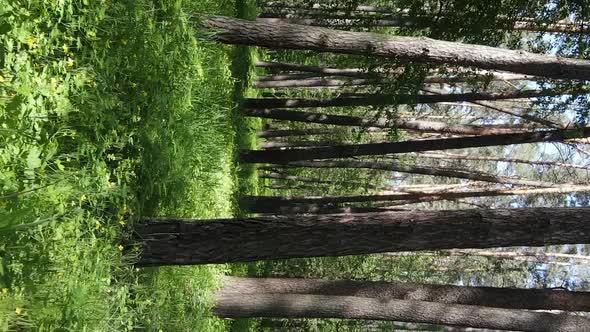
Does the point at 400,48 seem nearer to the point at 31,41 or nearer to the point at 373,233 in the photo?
the point at 373,233

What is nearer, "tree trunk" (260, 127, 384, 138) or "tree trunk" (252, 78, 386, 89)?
"tree trunk" (252, 78, 386, 89)

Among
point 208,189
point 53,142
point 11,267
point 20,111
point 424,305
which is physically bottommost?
point 424,305

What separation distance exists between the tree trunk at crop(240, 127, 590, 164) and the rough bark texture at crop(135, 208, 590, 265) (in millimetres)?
3933

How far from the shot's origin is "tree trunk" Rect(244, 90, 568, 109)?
8.68 metres

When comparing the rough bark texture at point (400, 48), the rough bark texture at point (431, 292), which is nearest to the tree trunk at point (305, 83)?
the rough bark texture at point (431, 292)

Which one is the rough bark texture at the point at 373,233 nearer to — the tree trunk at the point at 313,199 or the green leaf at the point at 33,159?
the green leaf at the point at 33,159

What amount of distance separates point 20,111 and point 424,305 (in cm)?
460

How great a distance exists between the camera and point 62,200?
479 centimetres

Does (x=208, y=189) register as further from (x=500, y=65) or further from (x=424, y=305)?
(x=500, y=65)

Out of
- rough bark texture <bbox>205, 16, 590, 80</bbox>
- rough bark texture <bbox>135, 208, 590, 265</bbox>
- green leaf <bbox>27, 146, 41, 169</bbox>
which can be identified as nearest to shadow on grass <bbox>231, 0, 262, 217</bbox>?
rough bark texture <bbox>205, 16, 590, 80</bbox>

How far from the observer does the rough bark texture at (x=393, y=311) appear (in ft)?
22.2

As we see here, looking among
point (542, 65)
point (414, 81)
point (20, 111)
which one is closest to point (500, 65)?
point (542, 65)

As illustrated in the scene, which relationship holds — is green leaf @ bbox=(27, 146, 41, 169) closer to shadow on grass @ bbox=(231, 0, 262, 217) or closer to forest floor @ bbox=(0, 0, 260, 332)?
forest floor @ bbox=(0, 0, 260, 332)

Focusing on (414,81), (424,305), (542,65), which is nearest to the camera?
(542,65)
